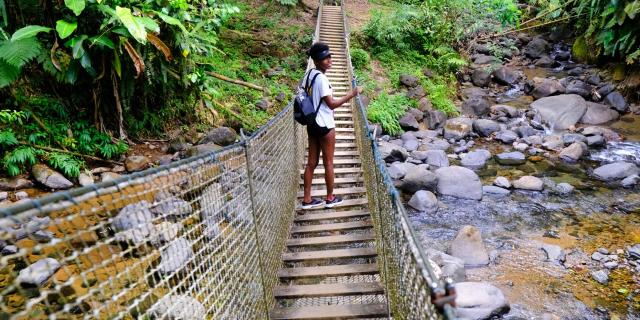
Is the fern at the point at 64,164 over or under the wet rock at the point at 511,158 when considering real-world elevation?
over

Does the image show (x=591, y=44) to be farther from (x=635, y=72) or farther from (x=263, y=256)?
(x=263, y=256)

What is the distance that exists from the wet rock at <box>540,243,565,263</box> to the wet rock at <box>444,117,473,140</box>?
174 inches

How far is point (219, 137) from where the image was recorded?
22.1 ft

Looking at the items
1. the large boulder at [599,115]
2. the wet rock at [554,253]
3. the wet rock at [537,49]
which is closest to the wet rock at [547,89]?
the large boulder at [599,115]

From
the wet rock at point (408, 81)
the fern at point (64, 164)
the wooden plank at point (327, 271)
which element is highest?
the wet rock at point (408, 81)

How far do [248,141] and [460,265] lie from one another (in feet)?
10.6

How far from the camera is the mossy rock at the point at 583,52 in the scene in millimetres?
11805

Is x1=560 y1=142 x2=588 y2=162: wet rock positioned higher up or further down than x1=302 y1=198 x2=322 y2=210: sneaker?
further down

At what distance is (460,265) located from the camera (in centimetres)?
442

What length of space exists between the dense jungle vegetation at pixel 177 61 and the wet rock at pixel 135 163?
0.83ft

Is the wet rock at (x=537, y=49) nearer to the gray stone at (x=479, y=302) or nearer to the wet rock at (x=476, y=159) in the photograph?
the wet rock at (x=476, y=159)

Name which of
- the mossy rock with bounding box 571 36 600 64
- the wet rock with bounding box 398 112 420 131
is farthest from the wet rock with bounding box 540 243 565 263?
the mossy rock with bounding box 571 36 600 64

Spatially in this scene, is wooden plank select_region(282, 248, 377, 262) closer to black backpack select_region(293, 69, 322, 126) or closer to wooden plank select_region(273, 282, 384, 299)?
wooden plank select_region(273, 282, 384, 299)

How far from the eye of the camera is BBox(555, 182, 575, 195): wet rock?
21.3 ft
